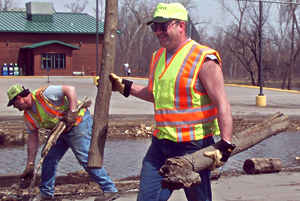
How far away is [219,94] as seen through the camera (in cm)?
391

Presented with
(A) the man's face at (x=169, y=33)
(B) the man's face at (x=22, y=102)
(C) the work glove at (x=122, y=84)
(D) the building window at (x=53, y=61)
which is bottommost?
(D) the building window at (x=53, y=61)

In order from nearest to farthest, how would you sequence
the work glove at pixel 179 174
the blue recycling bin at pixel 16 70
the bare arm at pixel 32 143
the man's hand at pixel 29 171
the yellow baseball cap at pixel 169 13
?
the work glove at pixel 179 174 → the yellow baseball cap at pixel 169 13 → the bare arm at pixel 32 143 → the man's hand at pixel 29 171 → the blue recycling bin at pixel 16 70

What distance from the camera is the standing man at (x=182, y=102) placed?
3943 millimetres

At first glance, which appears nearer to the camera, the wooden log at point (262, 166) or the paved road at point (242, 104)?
the wooden log at point (262, 166)

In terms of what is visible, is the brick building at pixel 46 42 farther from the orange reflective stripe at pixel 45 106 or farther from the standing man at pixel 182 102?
the standing man at pixel 182 102

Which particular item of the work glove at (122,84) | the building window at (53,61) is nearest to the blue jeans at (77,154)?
the work glove at (122,84)

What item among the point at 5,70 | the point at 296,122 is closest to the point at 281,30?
the point at 5,70

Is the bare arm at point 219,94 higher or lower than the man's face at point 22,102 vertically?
higher

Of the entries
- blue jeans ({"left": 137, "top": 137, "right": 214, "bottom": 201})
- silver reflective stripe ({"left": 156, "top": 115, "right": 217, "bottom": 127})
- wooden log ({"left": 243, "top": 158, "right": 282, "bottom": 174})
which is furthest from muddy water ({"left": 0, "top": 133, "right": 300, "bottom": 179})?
silver reflective stripe ({"left": 156, "top": 115, "right": 217, "bottom": 127})

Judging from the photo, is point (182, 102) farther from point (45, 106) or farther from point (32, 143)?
point (32, 143)

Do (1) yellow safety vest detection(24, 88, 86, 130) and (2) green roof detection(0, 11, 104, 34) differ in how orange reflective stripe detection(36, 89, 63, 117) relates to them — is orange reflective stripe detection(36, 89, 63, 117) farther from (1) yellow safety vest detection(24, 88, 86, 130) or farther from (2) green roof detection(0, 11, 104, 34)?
(2) green roof detection(0, 11, 104, 34)

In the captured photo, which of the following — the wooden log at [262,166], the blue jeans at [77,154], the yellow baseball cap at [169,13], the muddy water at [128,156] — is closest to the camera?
the yellow baseball cap at [169,13]

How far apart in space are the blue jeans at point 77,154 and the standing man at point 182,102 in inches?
78.1

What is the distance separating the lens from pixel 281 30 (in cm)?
6944
